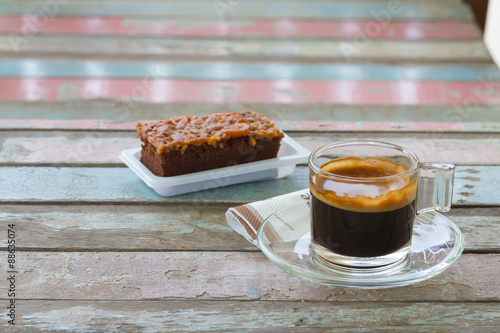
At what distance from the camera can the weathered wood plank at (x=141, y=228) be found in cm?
100

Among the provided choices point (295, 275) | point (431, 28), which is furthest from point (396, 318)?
point (431, 28)

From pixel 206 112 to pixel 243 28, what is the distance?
1200 millimetres

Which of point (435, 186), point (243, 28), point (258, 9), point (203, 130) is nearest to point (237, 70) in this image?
point (243, 28)

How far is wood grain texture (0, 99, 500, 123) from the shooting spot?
1.75m

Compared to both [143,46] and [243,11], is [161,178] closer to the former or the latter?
[143,46]

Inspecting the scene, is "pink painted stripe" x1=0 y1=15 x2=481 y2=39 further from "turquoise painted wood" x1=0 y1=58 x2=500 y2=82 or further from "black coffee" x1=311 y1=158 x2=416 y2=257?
"black coffee" x1=311 y1=158 x2=416 y2=257

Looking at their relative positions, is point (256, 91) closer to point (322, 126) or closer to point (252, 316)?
point (322, 126)

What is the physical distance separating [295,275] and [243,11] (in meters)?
2.49

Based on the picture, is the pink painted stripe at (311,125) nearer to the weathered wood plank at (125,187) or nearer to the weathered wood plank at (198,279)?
the weathered wood plank at (125,187)

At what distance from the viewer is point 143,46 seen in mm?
2684

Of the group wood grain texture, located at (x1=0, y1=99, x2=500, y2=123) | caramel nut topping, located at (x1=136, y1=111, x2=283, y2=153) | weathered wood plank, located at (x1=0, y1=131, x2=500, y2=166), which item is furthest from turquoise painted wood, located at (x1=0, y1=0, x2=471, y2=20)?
caramel nut topping, located at (x1=136, y1=111, x2=283, y2=153)

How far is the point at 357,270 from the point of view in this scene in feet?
2.82

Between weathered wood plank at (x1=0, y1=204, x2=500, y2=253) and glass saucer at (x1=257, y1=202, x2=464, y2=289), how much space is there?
0.06m

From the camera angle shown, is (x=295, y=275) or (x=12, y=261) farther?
(x=12, y=261)
